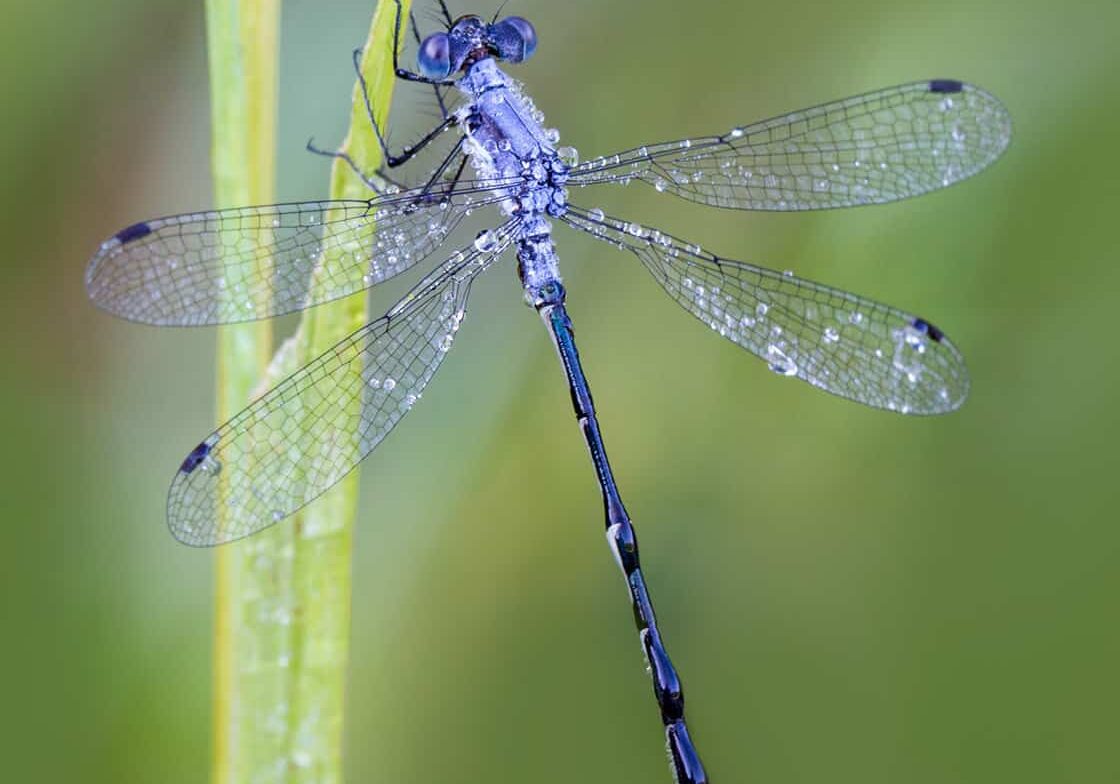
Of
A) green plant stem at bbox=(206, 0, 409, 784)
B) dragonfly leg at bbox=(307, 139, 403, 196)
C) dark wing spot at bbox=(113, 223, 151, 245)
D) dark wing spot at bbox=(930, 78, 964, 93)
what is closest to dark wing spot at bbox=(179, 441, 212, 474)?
green plant stem at bbox=(206, 0, 409, 784)

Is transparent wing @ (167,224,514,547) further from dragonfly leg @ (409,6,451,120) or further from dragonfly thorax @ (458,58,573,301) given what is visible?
dragonfly leg @ (409,6,451,120)

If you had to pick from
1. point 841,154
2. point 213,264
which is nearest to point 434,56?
point 213,264

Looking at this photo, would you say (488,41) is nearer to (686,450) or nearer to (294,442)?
(686,450)

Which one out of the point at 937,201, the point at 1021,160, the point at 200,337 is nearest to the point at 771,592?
the point at 937,201

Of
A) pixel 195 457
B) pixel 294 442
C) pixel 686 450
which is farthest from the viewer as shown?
pixel 686 450

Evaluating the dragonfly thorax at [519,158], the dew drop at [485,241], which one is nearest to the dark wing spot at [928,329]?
the dragonfly thorax at [519,158]

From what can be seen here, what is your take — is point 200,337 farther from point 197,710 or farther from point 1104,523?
point 1104,523
